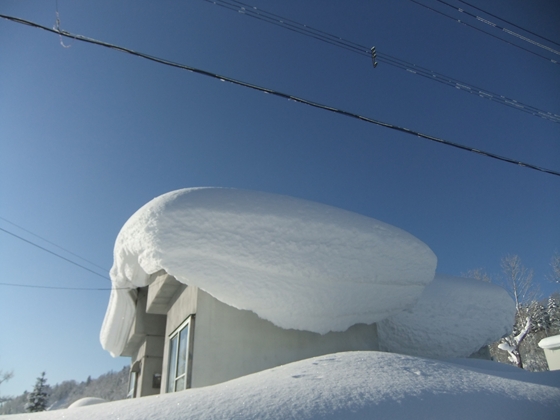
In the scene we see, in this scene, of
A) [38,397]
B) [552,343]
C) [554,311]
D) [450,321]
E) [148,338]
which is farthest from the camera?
[38,397]

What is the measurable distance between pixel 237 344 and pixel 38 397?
117 feet

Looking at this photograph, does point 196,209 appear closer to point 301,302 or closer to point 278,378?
point 301,302

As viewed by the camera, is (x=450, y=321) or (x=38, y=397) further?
(x=38, y=397)

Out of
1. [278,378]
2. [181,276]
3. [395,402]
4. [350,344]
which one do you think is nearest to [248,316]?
[181,276]

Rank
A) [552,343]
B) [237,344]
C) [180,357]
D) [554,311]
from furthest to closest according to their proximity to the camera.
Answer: [554,311], [552,343], [180,357], [237,344]

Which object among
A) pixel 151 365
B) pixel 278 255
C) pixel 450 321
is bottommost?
pixel 151 365

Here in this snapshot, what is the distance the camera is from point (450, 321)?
9.97 meters

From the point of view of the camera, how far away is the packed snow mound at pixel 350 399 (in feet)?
10.1

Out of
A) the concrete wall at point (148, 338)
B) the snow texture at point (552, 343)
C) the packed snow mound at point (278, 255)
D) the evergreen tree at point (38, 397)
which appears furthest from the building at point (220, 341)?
the evergreen tree at point (38, 397)

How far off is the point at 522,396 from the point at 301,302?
3704mm

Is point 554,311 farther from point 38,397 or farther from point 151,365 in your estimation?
point 38,397

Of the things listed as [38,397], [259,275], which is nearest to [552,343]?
[259,275]

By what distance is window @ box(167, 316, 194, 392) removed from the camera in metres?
6.84

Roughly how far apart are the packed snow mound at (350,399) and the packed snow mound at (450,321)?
5104 millimetres
